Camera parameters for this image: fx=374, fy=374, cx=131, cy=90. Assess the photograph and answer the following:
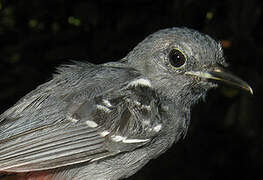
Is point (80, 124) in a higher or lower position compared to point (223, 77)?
lower

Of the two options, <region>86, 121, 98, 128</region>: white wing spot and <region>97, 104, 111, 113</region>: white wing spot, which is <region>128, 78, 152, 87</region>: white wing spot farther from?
<region>86, 121, 98, 128</region>: white wing spot

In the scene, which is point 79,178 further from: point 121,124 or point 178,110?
point 178,110

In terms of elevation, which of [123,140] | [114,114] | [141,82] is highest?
[141,82]

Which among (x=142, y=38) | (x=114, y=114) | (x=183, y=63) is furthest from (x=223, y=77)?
(x=142, y=38)

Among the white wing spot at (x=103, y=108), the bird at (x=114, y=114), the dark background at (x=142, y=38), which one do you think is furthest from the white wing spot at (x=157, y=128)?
the dark background at (x=142, y=38)

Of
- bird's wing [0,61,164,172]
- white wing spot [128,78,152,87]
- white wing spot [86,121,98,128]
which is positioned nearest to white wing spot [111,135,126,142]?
bird's wing [0,61,164,172]

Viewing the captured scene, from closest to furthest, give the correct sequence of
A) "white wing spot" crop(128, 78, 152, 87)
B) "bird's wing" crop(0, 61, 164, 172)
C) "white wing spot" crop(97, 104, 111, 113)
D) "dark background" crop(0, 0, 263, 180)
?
"bird's wing" crop(0, 61, 164, 172), "white wing spot" crop(97, 104, 111, 113), "white wing spot" crop(128, 78, 152, 87), "dark background" crop(0, 0, 263, 180)

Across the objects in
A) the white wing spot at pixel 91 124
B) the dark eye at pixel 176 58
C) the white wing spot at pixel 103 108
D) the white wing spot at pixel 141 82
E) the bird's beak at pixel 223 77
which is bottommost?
the white wing spot at pixel 91 124

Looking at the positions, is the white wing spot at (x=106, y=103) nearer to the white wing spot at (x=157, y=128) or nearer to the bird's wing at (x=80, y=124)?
the bird's wing at (x=80, y=124)

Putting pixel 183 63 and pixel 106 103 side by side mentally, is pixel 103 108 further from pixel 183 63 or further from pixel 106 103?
pixel 183 63
